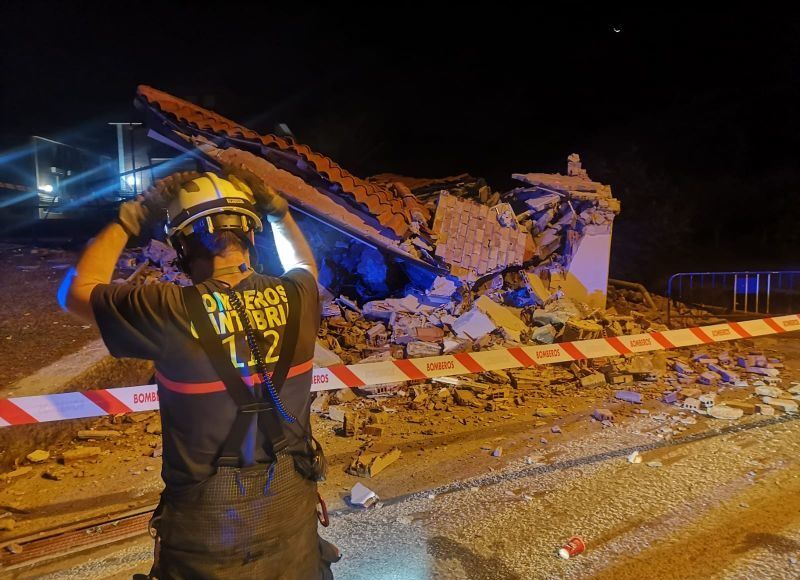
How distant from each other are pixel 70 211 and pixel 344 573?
17864 mm

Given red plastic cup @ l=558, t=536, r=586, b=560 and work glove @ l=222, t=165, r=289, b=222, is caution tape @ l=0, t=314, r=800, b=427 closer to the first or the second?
red plastic cup @ l=558, t=536, r=586, b=560

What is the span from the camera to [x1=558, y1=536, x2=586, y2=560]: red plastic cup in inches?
131

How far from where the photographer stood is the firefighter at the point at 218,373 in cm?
165

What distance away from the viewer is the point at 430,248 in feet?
29.0

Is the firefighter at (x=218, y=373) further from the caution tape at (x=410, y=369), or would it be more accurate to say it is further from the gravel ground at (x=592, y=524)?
the caution tape at (x=410, y=369)

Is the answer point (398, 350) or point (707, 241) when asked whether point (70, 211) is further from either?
point (707, 241)

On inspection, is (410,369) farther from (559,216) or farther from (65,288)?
(559,216)

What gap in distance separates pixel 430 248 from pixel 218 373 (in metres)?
7.29

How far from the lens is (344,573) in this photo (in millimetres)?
3221

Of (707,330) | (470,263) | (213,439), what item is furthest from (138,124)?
(213,439)

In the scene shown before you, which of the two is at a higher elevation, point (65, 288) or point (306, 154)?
point (306, 154)

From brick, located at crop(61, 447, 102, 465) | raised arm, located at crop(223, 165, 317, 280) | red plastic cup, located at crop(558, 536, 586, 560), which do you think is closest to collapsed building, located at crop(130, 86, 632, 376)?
brick, located at crop(61, 447, 102, 465)

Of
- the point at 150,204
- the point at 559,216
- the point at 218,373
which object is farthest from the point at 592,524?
the point at 559,216

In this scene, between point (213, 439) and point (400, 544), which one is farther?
point (400, 544)
